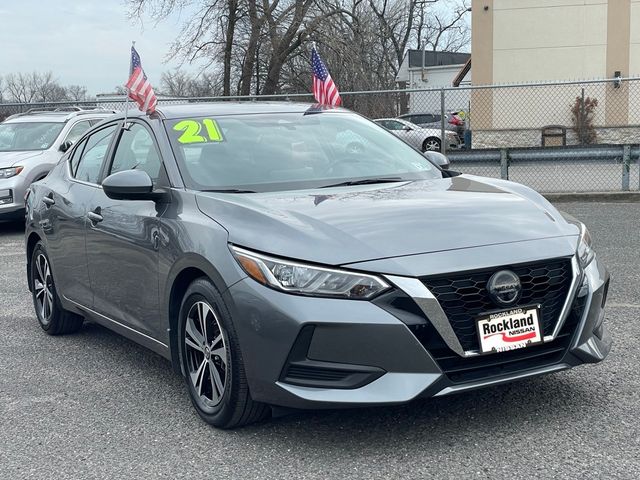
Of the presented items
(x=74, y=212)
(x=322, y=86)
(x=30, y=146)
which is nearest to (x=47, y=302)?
(x=74, y=212)

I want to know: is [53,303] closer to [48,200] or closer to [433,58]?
[48,200]

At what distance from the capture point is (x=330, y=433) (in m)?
3.88

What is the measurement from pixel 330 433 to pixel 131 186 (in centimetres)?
161

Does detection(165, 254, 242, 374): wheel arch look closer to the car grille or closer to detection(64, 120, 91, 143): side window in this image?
the car grille

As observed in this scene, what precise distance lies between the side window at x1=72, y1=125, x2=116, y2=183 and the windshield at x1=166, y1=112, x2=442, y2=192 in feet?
2.86

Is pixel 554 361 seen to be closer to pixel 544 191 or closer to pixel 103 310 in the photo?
pixel 103 310

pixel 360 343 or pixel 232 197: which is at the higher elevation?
pixel 232 197

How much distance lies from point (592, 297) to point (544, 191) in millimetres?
10292

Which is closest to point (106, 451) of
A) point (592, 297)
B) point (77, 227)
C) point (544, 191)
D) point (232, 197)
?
point (232, 197)

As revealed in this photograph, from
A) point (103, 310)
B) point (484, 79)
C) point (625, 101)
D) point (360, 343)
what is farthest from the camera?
point (484, 79)

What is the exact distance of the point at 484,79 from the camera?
28641 mm

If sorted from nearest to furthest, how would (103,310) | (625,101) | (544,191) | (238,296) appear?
(238,296) → (103,310) → (544,191) → (625,101)

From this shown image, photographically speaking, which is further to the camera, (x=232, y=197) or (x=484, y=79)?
(x=484, y=79)

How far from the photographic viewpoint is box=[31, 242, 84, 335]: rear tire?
19.9 ft
